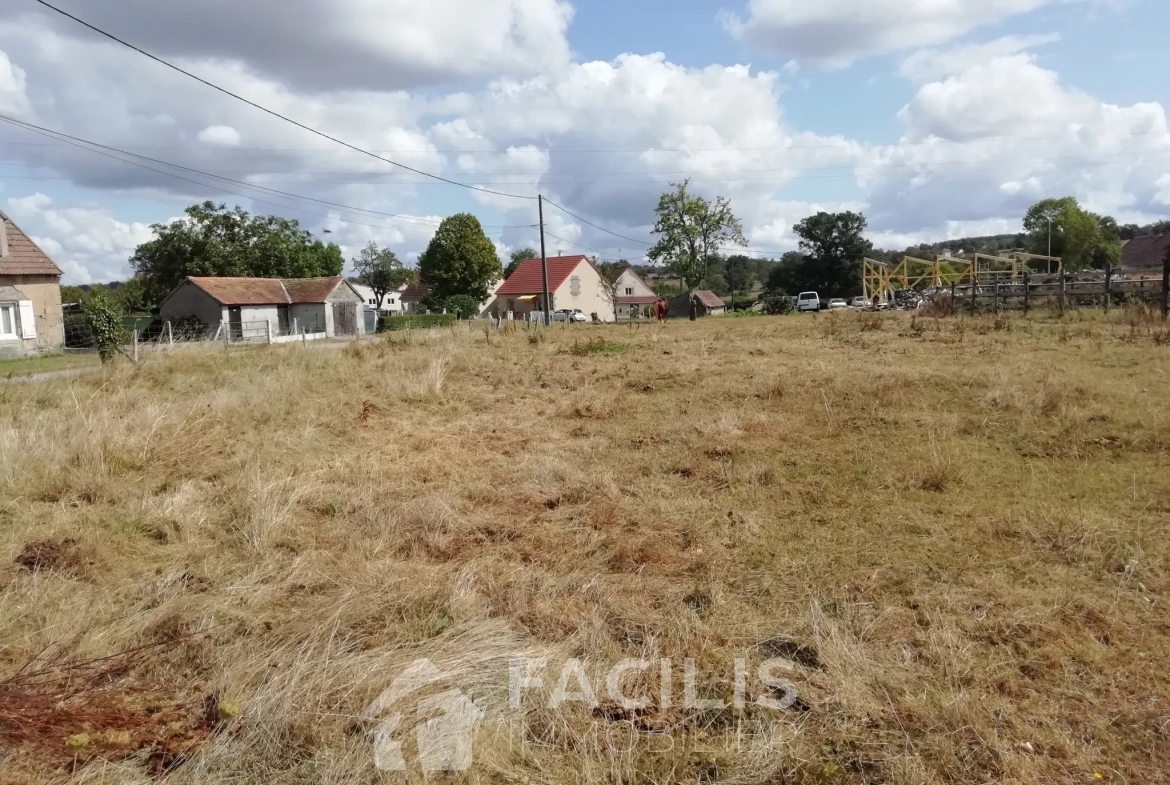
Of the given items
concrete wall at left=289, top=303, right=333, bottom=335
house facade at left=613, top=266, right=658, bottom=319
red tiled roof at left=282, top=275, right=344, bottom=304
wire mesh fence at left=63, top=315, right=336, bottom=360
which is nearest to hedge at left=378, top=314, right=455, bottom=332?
concrete wall at left=289, top=303, right=333, bottom=335

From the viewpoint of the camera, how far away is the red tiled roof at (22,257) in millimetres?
27859

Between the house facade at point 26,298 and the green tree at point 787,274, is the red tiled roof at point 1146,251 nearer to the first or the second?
the green tree at point 787,274

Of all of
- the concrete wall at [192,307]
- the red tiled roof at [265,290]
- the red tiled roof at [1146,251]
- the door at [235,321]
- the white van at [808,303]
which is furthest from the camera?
the white van at [808,303]

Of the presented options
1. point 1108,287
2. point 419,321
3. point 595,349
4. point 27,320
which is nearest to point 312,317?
point 419,321

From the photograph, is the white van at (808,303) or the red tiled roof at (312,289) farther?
the white van at (808,303)

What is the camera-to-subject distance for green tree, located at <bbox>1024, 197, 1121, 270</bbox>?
58.3m

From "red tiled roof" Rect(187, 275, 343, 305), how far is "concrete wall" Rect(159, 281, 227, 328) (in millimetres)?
423

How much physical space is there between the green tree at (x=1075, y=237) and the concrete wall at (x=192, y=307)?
207ft

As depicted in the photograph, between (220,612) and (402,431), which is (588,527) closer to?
(220,612)

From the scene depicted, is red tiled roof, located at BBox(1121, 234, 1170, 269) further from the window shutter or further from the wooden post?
the window shutter

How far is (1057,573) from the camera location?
4.37m

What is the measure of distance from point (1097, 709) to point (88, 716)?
448 cm

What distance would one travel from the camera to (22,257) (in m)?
28.5

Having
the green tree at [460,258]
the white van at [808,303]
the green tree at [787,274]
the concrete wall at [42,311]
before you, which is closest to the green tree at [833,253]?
the green tree at [787,274]
